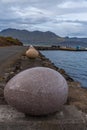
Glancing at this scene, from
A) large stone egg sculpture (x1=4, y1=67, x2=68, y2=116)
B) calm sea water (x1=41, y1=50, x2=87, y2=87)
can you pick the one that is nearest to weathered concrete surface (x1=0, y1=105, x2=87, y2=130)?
large stone egg sculpture (x1=4, y1=67, x2=68, y2=116)

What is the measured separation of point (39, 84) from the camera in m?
4.75

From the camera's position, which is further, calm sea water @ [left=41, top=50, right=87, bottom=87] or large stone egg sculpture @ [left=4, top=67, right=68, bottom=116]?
calm sea water @ [left=41, top=50, right=87, bottom=87]

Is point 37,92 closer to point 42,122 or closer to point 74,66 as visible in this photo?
point 42,122

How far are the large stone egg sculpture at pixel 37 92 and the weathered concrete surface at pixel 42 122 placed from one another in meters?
0.12

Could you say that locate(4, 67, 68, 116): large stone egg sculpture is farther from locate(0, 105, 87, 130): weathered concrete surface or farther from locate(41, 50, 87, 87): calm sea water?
locate(41, 50, 87, 87): calm sea water

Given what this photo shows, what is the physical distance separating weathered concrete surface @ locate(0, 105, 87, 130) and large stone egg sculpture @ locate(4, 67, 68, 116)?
0.12 metres

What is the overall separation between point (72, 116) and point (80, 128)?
284 millimetres

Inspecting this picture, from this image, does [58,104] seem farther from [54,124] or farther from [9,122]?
[9,122]

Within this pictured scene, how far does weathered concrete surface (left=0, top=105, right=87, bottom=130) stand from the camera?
15.7ft

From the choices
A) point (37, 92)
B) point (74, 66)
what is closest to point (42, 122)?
point (37, 92)

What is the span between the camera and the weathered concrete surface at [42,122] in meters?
4.79

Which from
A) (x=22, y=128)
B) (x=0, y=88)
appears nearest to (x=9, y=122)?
(x=22, y=128)

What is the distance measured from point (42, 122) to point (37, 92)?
484mm

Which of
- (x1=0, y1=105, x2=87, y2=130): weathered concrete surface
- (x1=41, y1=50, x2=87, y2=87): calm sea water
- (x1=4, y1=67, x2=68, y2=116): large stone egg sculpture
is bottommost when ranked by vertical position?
(x1=41, y1=50, x2=87, y2=87): calm sea water
